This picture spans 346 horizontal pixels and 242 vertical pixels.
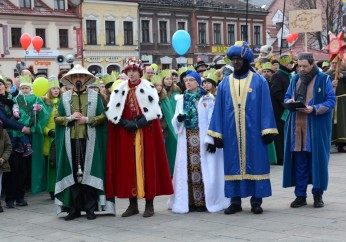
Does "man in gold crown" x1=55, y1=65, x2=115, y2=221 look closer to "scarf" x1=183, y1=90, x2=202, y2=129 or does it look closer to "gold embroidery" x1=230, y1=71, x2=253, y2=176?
"scarf" x1=183, y1=90, x2=202, y2=129

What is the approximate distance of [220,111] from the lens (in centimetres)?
838

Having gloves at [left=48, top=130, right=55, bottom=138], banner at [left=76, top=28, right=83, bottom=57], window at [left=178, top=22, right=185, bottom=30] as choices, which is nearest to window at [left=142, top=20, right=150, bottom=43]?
window at [left=178, top=22, right=185, bottom=30]

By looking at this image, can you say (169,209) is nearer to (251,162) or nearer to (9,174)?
(251,162)

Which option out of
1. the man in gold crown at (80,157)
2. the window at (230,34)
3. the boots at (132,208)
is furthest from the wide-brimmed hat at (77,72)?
the window at (230,34)

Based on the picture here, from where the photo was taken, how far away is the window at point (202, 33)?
5016 cm

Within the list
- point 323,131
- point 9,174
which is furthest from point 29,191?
point 323,131

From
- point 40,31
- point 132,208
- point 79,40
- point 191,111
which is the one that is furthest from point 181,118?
point 79,40

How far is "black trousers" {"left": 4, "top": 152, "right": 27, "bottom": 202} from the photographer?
378 inches

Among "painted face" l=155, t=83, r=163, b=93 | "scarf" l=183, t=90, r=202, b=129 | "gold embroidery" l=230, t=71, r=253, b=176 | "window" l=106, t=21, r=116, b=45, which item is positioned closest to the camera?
"gold embroidery" l=230, t=71, r=253, b=176

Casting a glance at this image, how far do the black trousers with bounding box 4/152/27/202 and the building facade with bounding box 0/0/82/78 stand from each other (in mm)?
31174

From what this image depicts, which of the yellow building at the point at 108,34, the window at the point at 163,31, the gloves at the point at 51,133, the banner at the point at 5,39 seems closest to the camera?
the gloves at the point at 51,133

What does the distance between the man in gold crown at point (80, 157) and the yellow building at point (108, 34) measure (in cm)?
3584

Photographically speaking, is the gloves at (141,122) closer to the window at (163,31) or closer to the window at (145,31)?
the window at (145,31)

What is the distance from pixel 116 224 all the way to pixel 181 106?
1.75m
